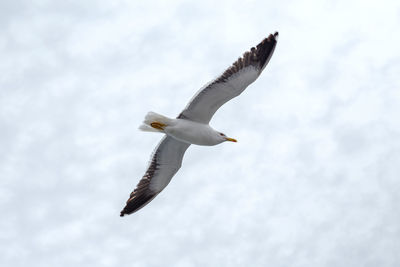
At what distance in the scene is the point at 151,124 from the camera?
1808 centimetres

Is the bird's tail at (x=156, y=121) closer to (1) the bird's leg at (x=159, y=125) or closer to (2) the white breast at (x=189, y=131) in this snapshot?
(1) the bird's leg at (x=159, y=125)

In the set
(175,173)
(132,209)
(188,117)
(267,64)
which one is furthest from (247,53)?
(132,209)

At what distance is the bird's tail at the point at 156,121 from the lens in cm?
1789

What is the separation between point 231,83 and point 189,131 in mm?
1683

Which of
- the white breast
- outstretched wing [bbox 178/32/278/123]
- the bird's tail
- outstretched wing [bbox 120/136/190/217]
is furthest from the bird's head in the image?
the bird's tail

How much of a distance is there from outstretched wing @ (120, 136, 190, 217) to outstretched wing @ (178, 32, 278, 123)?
4.25 ft

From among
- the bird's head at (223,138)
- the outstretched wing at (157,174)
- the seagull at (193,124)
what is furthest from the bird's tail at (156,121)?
the bird's head at (223,138)

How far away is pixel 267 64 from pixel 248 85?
80 cm

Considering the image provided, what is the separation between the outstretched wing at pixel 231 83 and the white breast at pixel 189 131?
0.19 metres

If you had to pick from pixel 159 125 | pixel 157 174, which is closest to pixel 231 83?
pixel 159 125

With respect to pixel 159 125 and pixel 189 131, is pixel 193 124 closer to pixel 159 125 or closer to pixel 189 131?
pixel 189 131

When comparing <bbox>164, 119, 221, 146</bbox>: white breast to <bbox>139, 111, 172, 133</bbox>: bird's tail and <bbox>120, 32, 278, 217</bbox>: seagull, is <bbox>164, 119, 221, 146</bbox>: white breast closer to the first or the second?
<bbox>120, 32, 278, 217</bbox>: seagull

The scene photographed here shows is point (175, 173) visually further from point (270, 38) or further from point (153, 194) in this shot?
point (270, 38)

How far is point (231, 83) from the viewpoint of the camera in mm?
17250
